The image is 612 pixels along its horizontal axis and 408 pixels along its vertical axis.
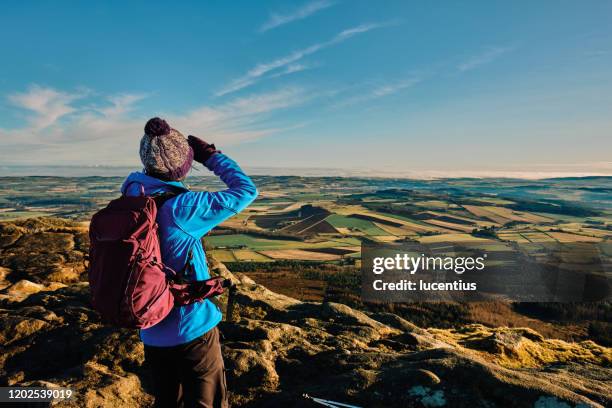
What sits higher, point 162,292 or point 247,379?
point 162,292

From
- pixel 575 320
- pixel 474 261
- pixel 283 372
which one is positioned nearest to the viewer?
pixel 283 372

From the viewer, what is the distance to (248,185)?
131 inches

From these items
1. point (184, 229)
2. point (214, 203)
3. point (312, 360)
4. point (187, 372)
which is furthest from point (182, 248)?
point (312, 360)

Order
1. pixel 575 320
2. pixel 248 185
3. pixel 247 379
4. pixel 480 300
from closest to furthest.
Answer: pixel 248 185 → pixel 247 379 → pixel 575 320 → pixel 480 300

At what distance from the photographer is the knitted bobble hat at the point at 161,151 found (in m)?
2.98

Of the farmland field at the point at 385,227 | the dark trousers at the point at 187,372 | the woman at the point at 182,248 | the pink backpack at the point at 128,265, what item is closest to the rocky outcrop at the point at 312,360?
the dark trousers at the point at 187,372

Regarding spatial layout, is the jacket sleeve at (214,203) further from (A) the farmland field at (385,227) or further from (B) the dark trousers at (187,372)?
(A) the farmland field at (385,227)

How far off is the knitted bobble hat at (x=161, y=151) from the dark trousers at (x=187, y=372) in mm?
1491

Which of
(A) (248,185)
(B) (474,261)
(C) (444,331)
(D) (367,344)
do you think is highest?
(A) (248,185)

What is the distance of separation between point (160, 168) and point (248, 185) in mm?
771

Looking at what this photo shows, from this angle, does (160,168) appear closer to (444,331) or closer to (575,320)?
(444,331)

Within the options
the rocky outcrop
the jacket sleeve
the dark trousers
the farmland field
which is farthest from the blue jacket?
the farmland field

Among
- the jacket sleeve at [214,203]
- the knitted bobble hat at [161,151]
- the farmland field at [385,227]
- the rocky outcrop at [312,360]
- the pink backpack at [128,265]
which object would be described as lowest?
the farmland field at [385,227]

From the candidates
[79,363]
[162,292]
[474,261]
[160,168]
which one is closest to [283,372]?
[79,363]
